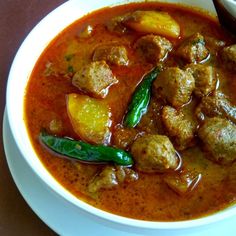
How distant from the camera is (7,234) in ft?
9.44

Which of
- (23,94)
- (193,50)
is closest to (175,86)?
(193,50)

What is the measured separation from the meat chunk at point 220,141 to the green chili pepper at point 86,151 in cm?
43

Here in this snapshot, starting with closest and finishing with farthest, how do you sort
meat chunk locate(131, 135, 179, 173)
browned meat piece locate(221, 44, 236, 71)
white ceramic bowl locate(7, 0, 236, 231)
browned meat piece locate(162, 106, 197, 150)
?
white ceramic bowl locate(7, 0, 236, 231) → meat chunk locate(131, 135, 179, 173) → browned meat piece locate(162, 106, 197, 150) → browned meat piece locate(221, 44, 236, 71)

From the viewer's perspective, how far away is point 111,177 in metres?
2.61

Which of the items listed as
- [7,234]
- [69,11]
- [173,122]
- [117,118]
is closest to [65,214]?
[7,234]

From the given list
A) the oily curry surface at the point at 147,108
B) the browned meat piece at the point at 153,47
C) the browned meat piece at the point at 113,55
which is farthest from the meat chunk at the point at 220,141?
the browned meat piece at the point at 113,55

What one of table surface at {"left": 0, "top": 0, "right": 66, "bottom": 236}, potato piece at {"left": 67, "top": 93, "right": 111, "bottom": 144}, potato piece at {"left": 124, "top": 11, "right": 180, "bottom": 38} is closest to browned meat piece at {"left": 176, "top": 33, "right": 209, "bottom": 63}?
potato piece at {"left": 124, "top": 11, "right": 180, "bottom": 38}

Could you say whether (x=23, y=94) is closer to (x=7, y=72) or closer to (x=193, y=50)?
(x=7, y=72)

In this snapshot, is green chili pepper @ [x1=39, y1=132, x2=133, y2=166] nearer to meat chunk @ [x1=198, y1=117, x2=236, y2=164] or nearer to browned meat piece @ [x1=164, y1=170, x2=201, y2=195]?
browned meat piece @ [x1=164, y1=170, x2=201, y2=195]

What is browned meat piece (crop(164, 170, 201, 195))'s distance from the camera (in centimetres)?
259

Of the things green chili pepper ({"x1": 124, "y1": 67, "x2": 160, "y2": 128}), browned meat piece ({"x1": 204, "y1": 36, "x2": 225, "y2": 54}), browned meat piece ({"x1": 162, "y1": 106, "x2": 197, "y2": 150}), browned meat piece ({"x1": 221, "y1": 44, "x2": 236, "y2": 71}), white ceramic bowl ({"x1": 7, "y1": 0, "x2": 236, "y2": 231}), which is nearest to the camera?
white ceramic bowl ({"x1": 7, "y1": 0, "x2": 236, "y2": 231})

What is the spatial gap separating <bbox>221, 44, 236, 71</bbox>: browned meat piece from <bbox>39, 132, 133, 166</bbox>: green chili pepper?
36.0 inches

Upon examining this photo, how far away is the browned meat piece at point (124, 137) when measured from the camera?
2731 mm

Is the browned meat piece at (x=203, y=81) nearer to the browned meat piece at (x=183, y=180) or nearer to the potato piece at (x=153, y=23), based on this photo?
the potato piece at (x=153, y=23)
